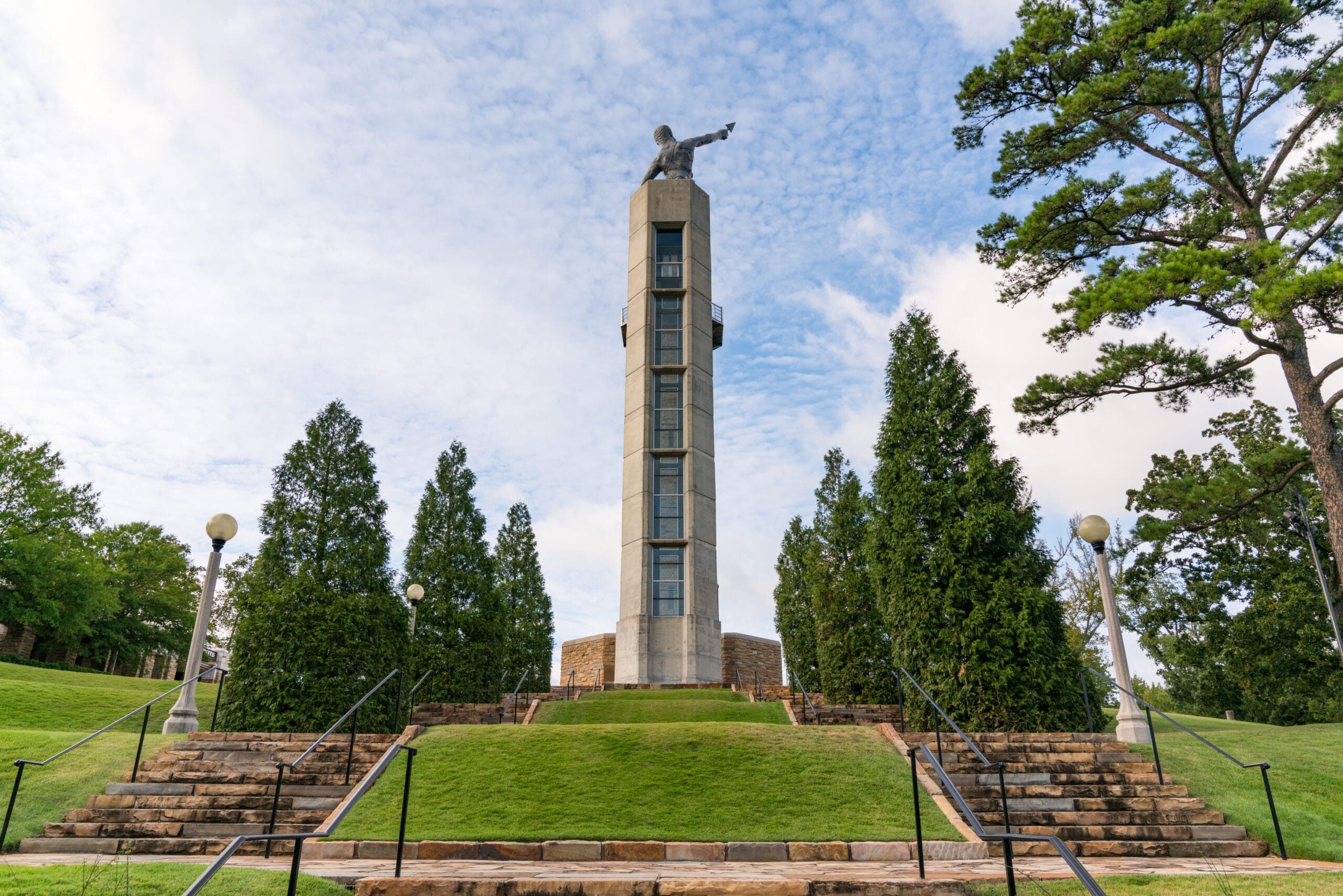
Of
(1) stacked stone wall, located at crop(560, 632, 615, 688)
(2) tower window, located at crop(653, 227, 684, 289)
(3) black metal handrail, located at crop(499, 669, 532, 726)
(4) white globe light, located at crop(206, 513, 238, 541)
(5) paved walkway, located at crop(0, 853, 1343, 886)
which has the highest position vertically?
(2) tower window, located at crop(653, 227, 684, 289)

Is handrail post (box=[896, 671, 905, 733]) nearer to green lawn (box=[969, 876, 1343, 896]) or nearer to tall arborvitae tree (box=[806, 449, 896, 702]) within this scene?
tall arborvitae tree (box=[806, 449, 896, 702])

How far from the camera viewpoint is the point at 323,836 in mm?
4121

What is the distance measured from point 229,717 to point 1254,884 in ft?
40.2

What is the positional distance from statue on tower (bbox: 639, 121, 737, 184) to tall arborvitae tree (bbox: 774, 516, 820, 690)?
13.3m

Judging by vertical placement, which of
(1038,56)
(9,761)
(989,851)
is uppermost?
(1038,56)

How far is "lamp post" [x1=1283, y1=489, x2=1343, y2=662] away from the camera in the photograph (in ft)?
64.6

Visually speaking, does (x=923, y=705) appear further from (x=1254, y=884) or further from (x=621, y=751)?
(x=1254, y=884)

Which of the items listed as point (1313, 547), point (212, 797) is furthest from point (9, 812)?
point (1313, 547)

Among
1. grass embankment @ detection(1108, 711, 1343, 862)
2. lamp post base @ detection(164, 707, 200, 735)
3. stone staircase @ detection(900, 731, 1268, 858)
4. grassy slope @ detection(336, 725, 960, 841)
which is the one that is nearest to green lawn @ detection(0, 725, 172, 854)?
lamp post base @ detection(164, 707, 200, 735)

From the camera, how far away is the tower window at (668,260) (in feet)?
83.8

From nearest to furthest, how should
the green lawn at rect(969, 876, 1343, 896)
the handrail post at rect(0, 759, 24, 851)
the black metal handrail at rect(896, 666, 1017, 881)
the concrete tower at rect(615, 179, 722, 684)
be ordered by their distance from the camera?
1. the black metal handrail at rect(896, 666, 1017, 881)
2. the green lawn at rect(969, 876, 1343, 896)
3. the handrail post at rect(0, 759, 24, 851)
4. the concrete tower at rect(615, 179, 722, 684)

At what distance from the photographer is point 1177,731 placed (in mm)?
13695

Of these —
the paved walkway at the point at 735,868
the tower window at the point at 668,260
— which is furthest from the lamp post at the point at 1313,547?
the tower window at the point at 668,260

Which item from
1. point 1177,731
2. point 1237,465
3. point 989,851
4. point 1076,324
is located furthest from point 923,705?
point 1237,465
